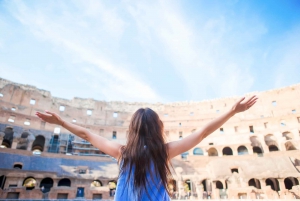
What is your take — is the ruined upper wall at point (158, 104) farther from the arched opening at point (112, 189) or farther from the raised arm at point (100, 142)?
the raised arm at point (100, 142)

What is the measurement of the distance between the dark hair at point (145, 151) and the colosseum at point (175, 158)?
10.3 metres

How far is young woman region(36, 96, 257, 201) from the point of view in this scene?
1.26m

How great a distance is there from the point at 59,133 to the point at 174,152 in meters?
35.2

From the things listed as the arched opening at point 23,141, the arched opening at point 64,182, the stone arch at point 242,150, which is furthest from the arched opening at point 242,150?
the arched opening at point 23,141

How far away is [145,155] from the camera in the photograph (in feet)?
4.36

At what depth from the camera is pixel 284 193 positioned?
16.6 meters

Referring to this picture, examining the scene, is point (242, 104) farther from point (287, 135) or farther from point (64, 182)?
point (287, 135)

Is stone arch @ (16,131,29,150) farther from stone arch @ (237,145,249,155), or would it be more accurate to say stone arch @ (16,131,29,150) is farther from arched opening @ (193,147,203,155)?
stone arch @ (237,145,249,155)

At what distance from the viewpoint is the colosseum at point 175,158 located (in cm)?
1933

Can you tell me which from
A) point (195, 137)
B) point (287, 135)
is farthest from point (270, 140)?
point (195, 137)

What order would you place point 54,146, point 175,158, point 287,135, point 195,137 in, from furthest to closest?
point 54,146
point 287,135
point 175,158
point 195,137

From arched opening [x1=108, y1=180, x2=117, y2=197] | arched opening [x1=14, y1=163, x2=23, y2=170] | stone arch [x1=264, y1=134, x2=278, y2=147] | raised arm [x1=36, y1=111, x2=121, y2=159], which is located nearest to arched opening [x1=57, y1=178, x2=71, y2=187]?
arched opening [x1=14, y1=163, x2=23, y2=170]

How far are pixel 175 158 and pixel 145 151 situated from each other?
2873 cm

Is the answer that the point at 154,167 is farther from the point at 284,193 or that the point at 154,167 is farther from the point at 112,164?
the point at 112,164
